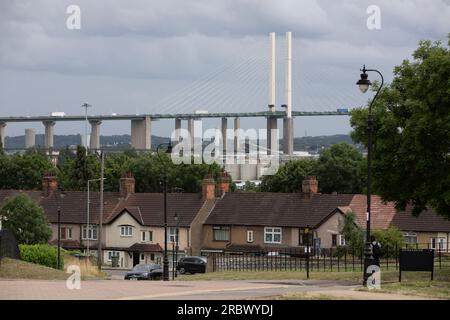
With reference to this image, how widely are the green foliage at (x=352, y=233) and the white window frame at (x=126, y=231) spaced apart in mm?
21543

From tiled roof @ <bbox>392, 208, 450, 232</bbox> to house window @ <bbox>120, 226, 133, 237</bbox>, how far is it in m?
23.6

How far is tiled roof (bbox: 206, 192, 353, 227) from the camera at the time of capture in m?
85.1

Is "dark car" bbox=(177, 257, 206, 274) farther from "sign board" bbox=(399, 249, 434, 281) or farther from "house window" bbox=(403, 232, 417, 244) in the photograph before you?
"sign board" bbox=(399, 249, 434, 281)

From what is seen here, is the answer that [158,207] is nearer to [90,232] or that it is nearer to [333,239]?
[90,232]

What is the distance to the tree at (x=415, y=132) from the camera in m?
39.2

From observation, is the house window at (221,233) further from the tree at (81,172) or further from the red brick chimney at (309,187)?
the tree at (81,172)

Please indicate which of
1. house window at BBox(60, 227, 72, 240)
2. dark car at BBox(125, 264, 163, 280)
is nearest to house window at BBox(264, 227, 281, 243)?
house window at BBox(60, 227, 72, 240)

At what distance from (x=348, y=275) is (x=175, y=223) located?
4750 cm

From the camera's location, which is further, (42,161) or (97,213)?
(42,161)

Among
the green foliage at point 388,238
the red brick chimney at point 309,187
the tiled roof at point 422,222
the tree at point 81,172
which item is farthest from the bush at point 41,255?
the tree at point 81,172
